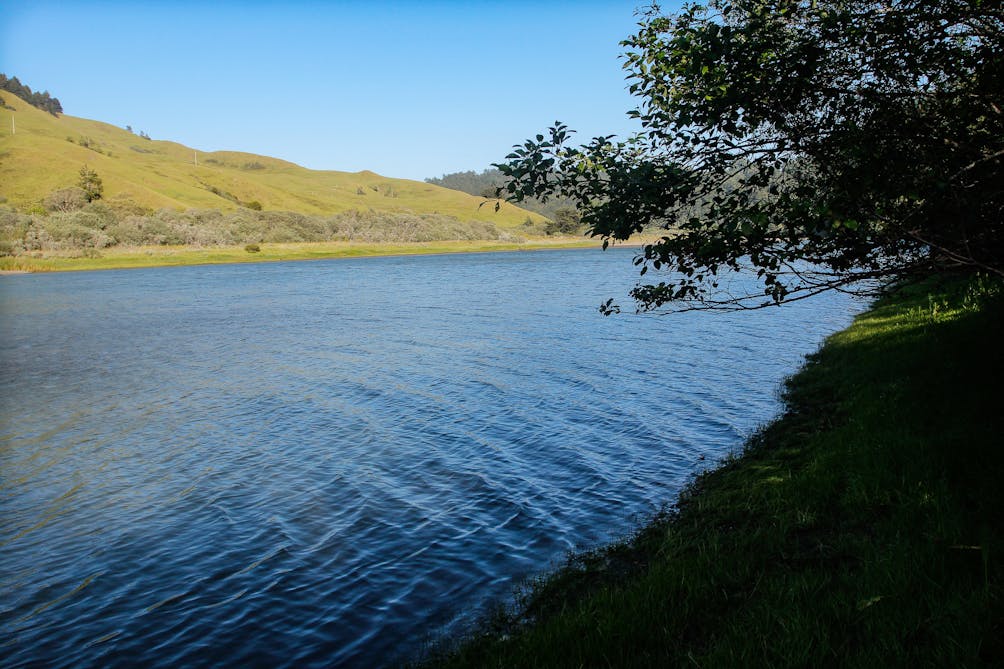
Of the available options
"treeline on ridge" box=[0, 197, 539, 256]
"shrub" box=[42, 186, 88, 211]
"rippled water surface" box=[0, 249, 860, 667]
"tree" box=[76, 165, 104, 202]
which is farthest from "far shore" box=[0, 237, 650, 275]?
"rippled water surface" box=[0, 249, 860, 667]

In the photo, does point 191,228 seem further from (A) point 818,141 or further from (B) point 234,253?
(A) point 818,141

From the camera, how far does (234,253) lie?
120812 mm

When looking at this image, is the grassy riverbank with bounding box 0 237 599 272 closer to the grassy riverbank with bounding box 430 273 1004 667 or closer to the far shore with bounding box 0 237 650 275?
the far shore with bounding box 0 237 650 275

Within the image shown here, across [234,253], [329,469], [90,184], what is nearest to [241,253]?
[234,253]

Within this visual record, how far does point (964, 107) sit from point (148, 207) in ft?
520

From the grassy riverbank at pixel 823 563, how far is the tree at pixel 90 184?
155746mm

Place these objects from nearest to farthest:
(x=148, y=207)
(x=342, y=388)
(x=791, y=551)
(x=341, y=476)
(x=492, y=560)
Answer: (x=791, y=551)
(x=492, y=560)
(x=341, y=476)
(x=342, y=388)
(x=148, y=207)

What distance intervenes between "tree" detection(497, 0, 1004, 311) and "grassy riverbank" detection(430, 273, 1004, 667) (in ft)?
8.54

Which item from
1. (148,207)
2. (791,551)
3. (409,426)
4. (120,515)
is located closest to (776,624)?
(791,551)

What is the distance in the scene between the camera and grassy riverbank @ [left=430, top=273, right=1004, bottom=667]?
5.24 m

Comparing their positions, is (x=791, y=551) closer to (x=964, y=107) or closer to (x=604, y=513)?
(x=604, y=513)

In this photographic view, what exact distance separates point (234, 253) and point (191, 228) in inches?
634

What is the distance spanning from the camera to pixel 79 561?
1006 cm

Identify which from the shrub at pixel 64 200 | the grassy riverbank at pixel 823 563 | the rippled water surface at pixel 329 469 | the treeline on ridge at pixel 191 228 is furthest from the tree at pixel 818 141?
the shrub at pixel 64 200
